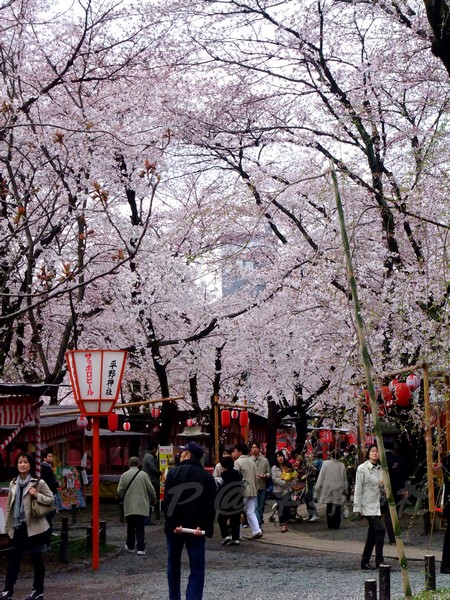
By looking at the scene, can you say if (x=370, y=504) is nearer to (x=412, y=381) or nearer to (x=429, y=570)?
(x=429, y=570)

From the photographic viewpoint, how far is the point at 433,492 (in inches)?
540

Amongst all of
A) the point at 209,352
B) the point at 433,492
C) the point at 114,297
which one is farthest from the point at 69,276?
the point at 209,352

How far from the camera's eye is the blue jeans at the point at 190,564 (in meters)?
8.07

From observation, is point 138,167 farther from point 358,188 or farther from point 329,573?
point 329,573

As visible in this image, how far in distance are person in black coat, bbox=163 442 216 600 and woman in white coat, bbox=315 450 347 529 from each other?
27.8ft

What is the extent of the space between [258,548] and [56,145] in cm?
763

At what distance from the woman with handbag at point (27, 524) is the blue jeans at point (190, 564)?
1513 mm

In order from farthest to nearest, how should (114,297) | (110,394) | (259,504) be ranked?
(114,297)
(259,504)
(110,394)

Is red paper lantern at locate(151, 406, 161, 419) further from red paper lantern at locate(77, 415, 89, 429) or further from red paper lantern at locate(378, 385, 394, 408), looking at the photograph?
red paper lantern at locate(378, 385, 394, 408)

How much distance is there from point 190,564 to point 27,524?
76.5 inches

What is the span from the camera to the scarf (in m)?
9.11

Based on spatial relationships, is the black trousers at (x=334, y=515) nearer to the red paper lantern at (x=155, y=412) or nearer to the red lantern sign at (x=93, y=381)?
the red lantern sign at (x=93, y=381)

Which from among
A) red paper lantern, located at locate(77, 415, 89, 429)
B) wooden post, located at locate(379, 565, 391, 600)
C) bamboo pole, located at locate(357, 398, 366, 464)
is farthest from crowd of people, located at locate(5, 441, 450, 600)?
red paper lantern, located at locate(77, 415, 89, 429)

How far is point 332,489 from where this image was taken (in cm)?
1645
